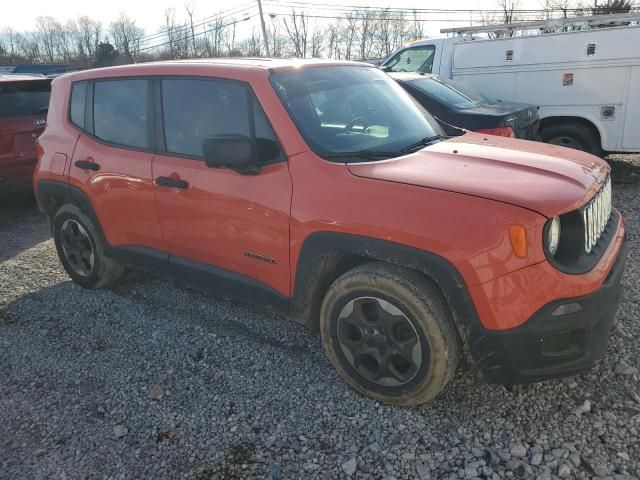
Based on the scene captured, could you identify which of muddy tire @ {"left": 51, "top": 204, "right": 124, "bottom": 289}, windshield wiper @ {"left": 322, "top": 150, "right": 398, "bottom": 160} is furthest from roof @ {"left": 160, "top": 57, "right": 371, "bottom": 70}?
muddy tire @ {"left": 51, "top": 204, "right": 124, "bottom": 289}

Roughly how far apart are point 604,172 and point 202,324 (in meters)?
2.79

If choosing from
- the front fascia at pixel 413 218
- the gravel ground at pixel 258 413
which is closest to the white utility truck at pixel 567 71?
the gravel ground at pixel 258 413

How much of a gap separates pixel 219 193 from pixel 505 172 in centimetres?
160

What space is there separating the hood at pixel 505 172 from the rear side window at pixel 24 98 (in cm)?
563

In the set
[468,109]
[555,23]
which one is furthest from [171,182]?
[555,23]

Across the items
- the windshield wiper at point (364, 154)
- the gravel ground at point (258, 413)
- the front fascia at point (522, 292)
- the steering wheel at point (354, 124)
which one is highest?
the steering wheel at point (354, 124)

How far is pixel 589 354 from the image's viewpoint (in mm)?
2457

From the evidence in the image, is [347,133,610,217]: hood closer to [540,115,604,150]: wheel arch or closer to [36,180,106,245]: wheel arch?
[36,180,106,245]: wheel arch

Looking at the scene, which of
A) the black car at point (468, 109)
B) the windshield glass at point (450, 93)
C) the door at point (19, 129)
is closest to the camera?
the black car at point (468, 109)

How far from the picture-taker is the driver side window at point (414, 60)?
8812mm

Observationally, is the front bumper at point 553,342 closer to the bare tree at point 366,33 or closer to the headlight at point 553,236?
the headlight at point 553,236

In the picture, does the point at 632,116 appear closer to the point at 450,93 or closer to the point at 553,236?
the point at 450,93

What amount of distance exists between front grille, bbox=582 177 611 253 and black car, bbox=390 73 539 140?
3308 mm

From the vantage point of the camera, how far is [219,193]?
10.1 feet
